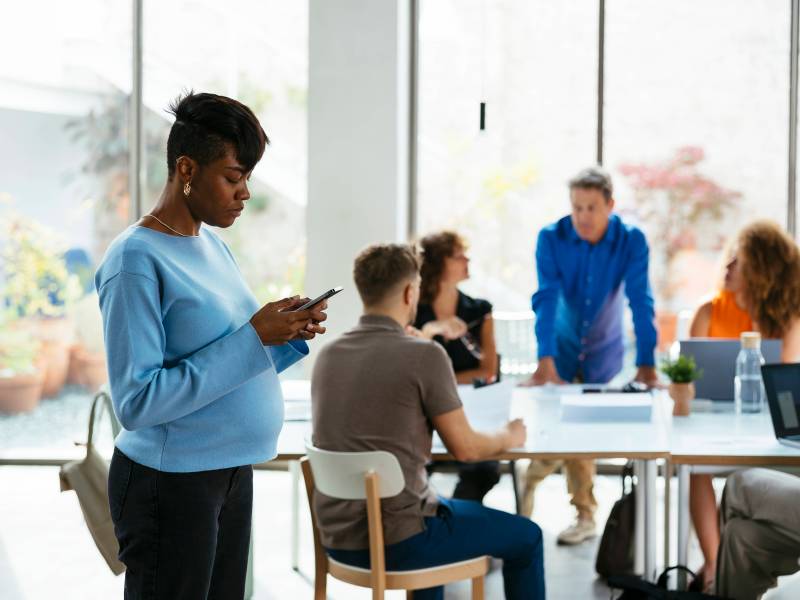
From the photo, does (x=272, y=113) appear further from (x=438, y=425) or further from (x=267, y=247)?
(x=438, y=425)

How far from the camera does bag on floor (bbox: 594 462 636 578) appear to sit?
351cm

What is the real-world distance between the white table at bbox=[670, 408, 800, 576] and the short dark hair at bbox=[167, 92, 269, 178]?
1752 millimetres

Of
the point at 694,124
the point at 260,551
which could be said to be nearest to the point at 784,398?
the point at 260,551

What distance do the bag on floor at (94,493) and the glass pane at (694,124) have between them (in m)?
3.69

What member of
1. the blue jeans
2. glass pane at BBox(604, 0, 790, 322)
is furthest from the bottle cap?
glass pane at BBox(604, 0, 790, 322)

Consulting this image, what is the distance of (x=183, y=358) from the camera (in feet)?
5.20

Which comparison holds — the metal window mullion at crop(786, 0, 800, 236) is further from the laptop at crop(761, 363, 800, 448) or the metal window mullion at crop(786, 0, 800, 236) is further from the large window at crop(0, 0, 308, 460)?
the large window at crop(0, 0, 308, 460)

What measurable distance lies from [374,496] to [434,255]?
1.80 meters

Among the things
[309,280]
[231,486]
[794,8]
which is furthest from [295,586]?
[794,8]

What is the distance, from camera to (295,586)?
3836mm

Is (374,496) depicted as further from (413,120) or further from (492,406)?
(413,120)

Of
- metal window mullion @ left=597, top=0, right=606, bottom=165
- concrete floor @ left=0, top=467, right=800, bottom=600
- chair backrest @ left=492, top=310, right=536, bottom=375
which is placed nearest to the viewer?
concrete floor @ left=0, top=467, right=800, bottom=600

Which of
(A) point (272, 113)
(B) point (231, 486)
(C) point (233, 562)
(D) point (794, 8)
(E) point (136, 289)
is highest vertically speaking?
(D) point (794, 8)

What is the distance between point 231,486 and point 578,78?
4266 mm
